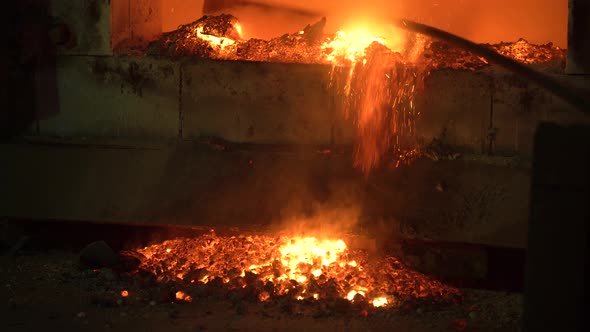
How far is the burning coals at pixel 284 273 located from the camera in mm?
5293

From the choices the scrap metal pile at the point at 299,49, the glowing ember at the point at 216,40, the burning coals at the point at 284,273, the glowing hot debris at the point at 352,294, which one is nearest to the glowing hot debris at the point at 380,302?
the burning coals at the point at 284,273

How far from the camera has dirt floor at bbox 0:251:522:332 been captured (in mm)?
4820

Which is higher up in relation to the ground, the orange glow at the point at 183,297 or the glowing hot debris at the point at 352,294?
the glowing hot debris at the point at 352,294

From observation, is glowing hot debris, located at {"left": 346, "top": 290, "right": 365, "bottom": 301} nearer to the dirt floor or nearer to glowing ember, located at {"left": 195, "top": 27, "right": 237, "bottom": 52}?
the dirt floor

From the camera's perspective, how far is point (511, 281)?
226 inches

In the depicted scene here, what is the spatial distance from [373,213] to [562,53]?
7.60 feet

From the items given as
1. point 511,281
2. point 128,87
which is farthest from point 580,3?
point 128,87

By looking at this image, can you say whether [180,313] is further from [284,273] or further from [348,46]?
[348,46]

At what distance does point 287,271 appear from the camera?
18.3 feet

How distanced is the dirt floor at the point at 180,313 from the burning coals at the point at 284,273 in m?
0.13

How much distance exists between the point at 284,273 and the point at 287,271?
3cm

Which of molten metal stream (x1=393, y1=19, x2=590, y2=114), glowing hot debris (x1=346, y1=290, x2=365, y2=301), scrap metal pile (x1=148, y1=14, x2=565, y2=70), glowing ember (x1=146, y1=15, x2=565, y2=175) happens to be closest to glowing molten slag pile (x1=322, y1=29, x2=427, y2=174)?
glowing ember (x1=146, y1=15, x2=565, y2=175)

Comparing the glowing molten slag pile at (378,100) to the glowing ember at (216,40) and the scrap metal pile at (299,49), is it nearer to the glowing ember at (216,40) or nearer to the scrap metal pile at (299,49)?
the scrap metal pile at (299,49)

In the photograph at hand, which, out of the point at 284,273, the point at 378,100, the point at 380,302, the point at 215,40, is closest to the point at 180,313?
the point at 284,273
